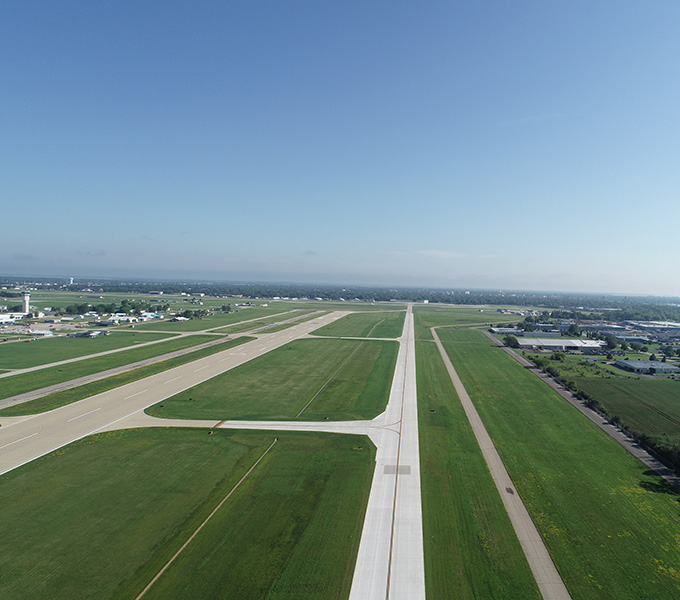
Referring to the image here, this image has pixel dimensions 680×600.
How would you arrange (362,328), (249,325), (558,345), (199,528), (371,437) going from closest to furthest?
(199,528), (371,437), (558,345), (362,328), (249,325)

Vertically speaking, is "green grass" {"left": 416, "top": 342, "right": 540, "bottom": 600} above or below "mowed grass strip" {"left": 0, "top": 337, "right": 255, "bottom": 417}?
below

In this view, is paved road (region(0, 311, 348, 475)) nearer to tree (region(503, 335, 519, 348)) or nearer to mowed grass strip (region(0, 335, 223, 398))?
mowed grass strip (region(0, 335, 223, 398))

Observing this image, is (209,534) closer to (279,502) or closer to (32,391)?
(279,502)

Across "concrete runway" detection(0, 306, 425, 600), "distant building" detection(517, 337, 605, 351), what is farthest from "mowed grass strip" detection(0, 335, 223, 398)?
"distant building" detection(517, 337, 605, 351)

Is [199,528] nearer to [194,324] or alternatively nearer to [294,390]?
[294,390]

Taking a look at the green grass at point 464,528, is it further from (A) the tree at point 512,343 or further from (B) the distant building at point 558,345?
(B) the distant building at point 558,345

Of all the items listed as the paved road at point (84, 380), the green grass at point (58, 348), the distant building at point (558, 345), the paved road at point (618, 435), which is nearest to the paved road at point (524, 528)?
the paved road at point (618, 435)

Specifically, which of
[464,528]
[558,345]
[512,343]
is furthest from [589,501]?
[558,345]
